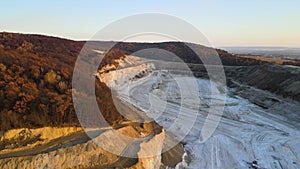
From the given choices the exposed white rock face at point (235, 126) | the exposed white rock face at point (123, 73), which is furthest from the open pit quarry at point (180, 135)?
the exposed white rock face at point (123, 73)

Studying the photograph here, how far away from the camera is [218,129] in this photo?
21078 mm

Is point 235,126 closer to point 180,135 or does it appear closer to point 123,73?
point 180,135

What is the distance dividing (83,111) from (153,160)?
403cm

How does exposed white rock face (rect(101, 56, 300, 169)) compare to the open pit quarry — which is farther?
exposed white rock face (rect(101, 56, 300, 169))

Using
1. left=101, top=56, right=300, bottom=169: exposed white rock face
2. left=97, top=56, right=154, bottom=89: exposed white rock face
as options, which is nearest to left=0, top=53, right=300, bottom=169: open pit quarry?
left=101, top=56, right=300, bottom=169: exposed white rock face

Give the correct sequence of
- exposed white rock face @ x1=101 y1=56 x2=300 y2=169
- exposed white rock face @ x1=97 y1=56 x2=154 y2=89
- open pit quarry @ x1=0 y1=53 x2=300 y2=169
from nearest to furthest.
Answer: open pit quarry @ x1=0 y1=53 x2=300 y2=169 < exposed white rock face @ x1=101 y1=56 x2=300 y2=169 < exposed white rock face @ x1=97 y1=56 x2=154 y2=89

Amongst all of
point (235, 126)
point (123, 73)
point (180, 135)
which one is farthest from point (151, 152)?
point (123, 73)

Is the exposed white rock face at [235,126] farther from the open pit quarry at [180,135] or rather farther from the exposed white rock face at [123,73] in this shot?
the exposed white rock face at [123,73]

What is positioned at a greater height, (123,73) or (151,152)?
(151,152)

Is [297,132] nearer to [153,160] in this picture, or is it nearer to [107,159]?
[153,160]

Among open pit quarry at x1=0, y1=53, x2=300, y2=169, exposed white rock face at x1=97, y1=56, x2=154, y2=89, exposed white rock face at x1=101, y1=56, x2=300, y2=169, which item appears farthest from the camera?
exposed white rock face at x1=97, y1=56, x2=154, y2=89

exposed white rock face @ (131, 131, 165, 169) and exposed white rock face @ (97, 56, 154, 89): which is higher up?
exposed white rock face @ (131, 131, 165, 169)

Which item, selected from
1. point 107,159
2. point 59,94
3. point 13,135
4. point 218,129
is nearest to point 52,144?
point 13,135

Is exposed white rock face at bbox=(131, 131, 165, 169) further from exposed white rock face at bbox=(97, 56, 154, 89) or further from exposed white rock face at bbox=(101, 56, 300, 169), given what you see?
exposed white rock face at bbox=(97, 56, 154, 89)
